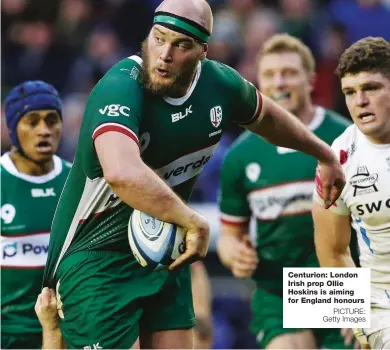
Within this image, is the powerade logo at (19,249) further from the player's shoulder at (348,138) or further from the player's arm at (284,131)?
the player's shoulder at (348,138)

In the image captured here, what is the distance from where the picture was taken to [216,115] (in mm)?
4754

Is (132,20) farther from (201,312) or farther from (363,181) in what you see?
(363,181)

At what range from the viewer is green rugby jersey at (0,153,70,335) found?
5.93 meters

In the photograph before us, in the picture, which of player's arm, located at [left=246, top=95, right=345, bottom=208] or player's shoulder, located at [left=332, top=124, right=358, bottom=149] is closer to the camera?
player's arm, located at [left=246, top=95, right=345, bottom=208]

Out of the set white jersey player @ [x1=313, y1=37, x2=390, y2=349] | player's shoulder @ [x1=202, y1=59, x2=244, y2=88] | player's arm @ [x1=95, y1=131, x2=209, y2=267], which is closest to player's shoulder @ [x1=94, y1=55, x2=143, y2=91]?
player's shoulder @ [x1=202, y1=59, x2=244, y2=88]

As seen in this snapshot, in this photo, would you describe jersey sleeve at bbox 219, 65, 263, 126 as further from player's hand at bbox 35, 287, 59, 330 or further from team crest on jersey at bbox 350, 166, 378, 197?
player's hand at bbox 35, 287, 59, 330

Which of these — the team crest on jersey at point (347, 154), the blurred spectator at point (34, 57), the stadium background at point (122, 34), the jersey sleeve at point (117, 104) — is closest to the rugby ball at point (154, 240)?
the jersey sleeve at point (117, 104)

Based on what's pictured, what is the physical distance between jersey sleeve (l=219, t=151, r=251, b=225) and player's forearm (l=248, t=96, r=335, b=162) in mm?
1813

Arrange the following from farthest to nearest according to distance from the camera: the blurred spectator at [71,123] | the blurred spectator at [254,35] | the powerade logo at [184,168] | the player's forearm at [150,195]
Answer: the blurred spectator at [254,35] → the blurred spectator at [71,123] → the powerade logo at [184,168] → the player's forearm at [150,195]

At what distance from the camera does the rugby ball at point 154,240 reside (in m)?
4.00

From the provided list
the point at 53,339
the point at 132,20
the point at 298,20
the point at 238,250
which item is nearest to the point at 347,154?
the point at 238,250

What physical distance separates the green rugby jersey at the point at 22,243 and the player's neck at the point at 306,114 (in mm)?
1881

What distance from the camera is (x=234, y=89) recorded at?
4871mm

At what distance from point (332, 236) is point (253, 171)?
1.48m
